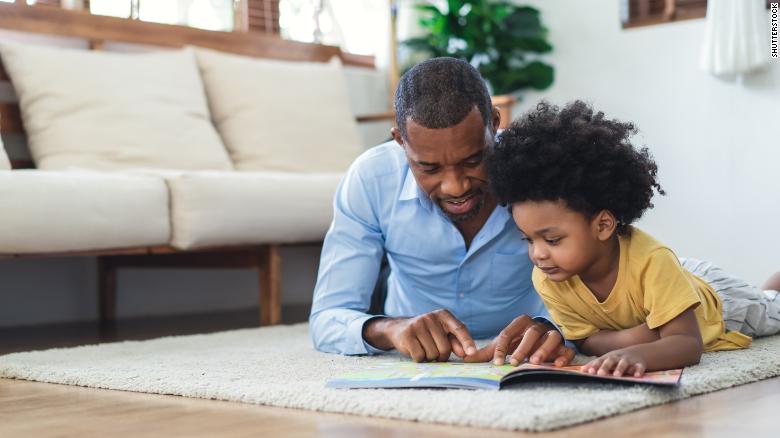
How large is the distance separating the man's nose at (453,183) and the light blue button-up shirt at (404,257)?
0.24 meters

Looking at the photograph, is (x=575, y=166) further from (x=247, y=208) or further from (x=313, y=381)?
(x=247, y=208)

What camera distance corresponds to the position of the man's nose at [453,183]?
1.79 m

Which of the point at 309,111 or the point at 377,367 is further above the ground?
the point at 309,111

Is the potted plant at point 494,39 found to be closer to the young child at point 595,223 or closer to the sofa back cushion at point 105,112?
the sofa back cushion at point 105,112

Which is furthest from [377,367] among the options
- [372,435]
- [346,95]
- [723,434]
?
[346,95]

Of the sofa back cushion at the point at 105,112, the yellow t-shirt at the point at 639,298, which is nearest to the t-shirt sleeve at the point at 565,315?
the yellow t-shirt at the point at 639,298

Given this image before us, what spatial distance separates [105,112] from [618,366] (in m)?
2.15

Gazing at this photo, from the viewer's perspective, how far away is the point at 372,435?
1.27 meters

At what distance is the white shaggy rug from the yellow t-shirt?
0.09 meters

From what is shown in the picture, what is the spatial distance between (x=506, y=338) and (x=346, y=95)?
239 centimetres

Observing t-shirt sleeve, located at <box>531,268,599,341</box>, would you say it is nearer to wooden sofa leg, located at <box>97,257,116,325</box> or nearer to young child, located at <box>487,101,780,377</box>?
young child, located at <box>487,101,780,377</box>

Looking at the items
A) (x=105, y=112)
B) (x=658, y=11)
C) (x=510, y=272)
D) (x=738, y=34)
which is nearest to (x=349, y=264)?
(x=510, y=272)

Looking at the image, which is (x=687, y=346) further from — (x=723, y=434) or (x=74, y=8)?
(x=74, y=8)

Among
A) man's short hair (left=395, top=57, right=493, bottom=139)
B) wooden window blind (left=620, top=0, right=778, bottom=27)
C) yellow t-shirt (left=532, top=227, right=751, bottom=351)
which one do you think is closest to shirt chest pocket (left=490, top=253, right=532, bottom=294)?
yellow t-shirt (left=532, top=227, right=751, bottom=351)
